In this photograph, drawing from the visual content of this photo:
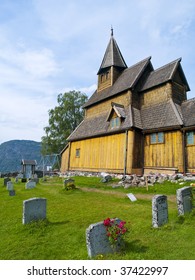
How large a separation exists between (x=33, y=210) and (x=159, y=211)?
4.60 meters

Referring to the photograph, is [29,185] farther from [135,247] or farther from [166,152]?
[135,247]

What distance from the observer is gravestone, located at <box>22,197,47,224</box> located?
7.62 m

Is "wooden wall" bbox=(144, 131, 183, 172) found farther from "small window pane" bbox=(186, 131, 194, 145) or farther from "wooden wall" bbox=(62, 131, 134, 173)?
"wooden wall" bbox=(62, 131, 134, 173)

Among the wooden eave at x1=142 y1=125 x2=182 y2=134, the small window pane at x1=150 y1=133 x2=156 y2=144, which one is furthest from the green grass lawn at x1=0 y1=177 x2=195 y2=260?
the small window pane at x1=150 y1=133 x2=156 y2=144

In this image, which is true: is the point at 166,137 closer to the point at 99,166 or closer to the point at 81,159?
the point at 99,166

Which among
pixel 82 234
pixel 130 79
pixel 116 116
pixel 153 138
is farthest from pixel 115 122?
pixel 82 234

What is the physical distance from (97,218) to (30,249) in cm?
298

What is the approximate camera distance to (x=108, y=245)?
511 centimetres

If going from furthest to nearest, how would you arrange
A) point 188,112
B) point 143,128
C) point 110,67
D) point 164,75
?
1. point 110,67
2. point 164,75
3. point 143,128
4. point 188,112

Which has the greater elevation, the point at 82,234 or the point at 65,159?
the point at 65,159

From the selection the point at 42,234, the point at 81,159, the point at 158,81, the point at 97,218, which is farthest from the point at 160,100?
the point at 42,234

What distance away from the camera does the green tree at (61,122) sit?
46000mm

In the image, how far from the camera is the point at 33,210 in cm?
777

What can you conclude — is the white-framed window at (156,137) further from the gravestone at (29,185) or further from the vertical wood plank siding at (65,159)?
the vertical wood plank siding at (65,159)
